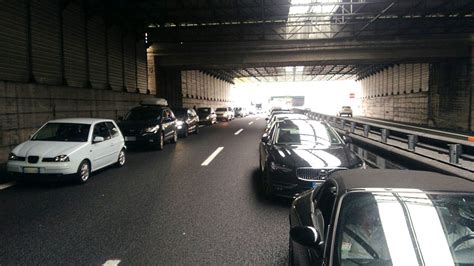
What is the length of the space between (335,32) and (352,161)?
833 inches

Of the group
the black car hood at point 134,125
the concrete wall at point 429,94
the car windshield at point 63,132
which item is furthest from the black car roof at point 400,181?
the concrete wall at point 429,94

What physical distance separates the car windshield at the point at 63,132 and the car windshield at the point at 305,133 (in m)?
4.72

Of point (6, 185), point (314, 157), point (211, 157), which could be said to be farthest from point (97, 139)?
point (314, 157)

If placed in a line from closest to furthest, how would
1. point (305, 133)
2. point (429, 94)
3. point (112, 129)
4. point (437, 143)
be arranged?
point (437, 143) → point (305, 133) → point (112, 129) → point (429, 94)

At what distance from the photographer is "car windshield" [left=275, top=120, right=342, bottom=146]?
25.9 feet

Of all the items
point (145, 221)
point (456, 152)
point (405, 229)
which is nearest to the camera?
point (405, 229)

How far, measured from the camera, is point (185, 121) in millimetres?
21219

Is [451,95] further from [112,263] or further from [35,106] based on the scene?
[112,263]

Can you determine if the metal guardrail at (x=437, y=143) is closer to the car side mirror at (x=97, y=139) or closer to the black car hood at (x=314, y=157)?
the black car hood at (x=314, y=157)

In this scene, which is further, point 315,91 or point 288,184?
point 315,91

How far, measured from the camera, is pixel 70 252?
4.46 m

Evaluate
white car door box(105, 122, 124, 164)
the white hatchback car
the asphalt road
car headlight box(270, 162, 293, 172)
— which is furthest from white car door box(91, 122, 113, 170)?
car headlight box(270, 162, 293, 172)

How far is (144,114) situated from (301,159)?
35.6 feet

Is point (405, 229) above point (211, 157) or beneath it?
above
